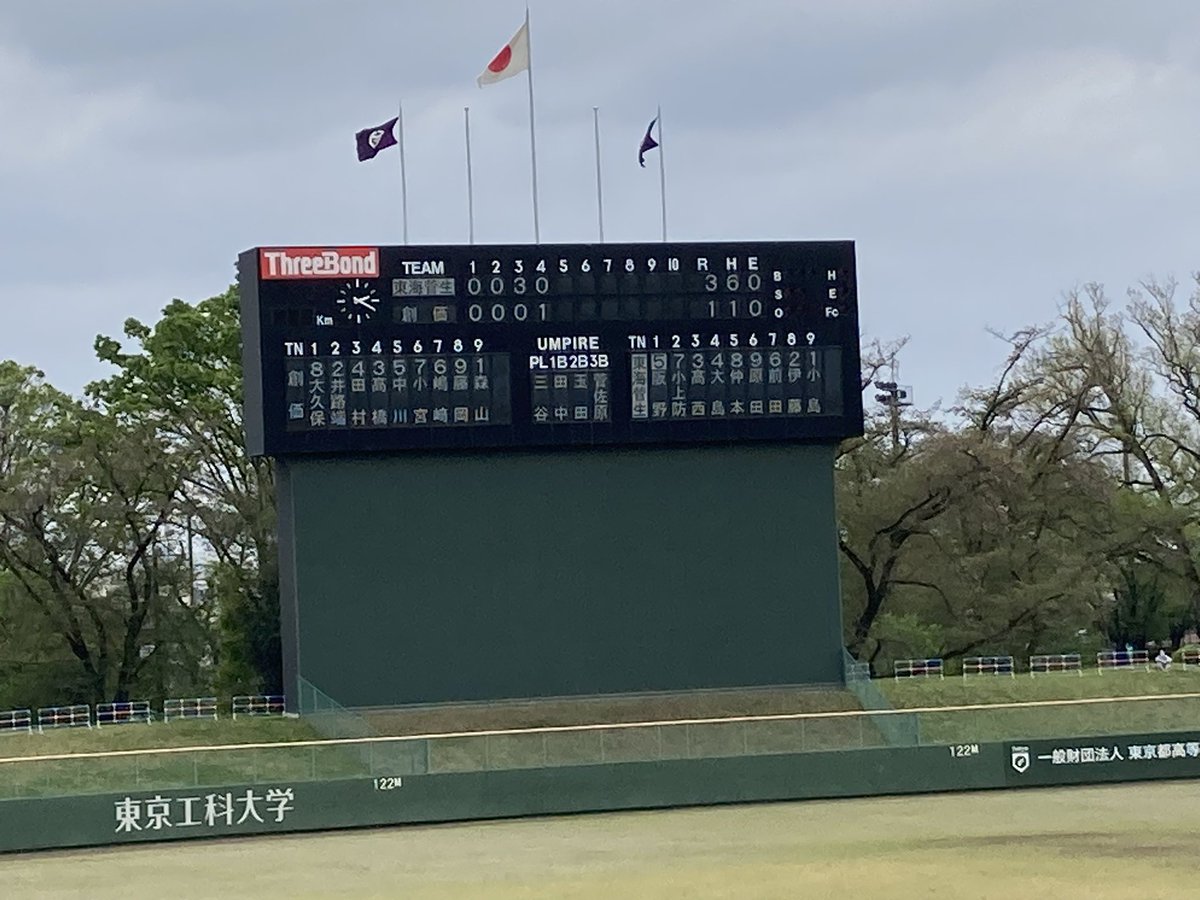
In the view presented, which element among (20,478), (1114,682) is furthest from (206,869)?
(20,478)

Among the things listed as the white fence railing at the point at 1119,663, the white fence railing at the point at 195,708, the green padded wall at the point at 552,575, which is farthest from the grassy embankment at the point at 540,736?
the white fence railing at the point at 195,708

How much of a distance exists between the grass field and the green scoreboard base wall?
14.9 inches

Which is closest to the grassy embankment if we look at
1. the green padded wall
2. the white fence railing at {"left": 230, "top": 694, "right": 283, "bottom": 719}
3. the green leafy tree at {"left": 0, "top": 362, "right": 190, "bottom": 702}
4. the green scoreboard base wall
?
the green scoreboard base wall

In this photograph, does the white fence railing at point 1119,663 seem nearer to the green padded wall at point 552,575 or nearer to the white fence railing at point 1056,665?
the white fence railing at point 1056,665

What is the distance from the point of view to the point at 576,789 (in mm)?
26438

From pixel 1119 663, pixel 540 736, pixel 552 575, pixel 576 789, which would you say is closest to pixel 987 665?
pixel 1119 663

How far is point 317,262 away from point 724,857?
13.4 meters

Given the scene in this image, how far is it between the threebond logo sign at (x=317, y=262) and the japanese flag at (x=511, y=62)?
3.90m

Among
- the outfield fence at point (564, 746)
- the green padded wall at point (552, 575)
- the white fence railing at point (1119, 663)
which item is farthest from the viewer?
the white fence railing at point (1119, 663)

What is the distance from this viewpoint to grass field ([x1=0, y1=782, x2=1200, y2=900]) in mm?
18922

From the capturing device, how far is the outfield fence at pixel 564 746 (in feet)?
80.8

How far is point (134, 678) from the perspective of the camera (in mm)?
47594

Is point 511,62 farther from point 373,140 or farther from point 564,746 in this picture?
point 564,746

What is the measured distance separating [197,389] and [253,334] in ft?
60.5
